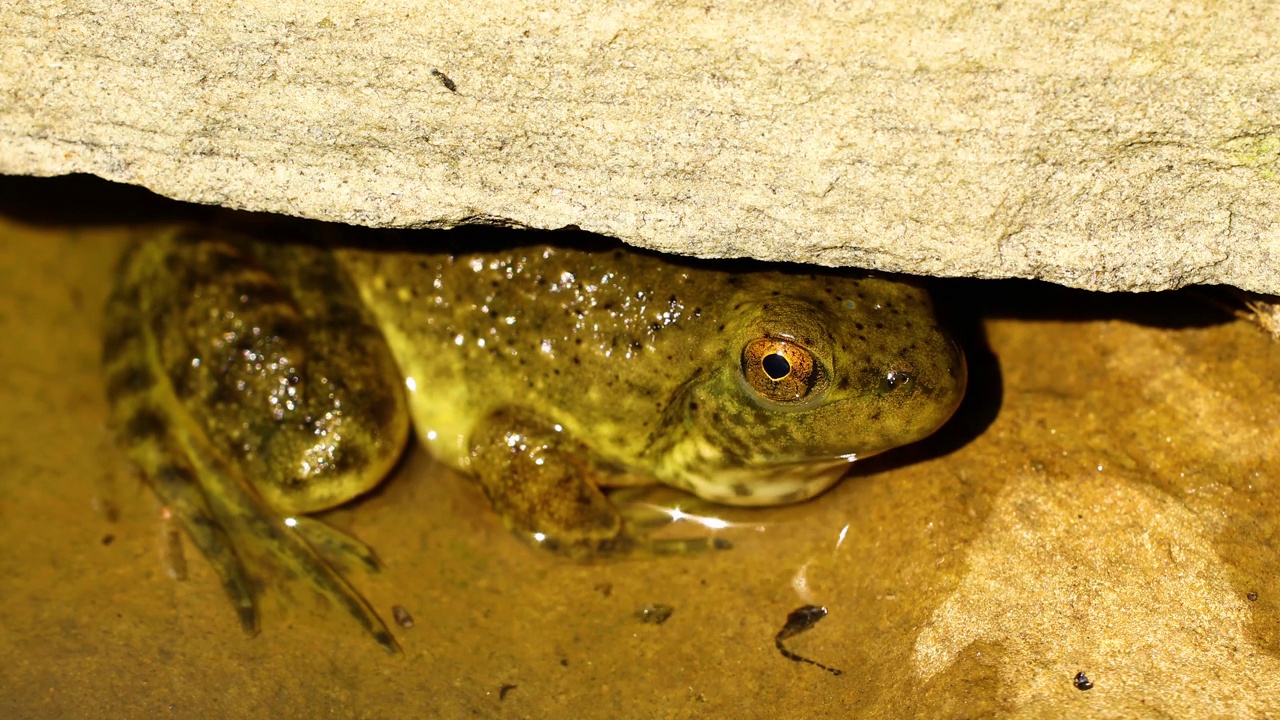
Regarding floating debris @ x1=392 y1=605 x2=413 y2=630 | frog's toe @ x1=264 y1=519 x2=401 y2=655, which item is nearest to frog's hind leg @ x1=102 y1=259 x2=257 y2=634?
frog's toe @ x1=264 y1=519 x2=401 y2=655

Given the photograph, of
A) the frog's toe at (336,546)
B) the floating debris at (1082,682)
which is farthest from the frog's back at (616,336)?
the floating debris at (1082,682)

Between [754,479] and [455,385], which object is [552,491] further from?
[754,479]

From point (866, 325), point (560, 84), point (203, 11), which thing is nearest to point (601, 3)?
point (560, 84)

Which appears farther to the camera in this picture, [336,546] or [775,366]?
[336,546]

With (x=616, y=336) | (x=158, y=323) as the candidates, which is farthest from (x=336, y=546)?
(x=616, y=336)

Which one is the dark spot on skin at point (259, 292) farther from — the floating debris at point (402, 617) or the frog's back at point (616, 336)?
the floating debris at point (402, 617)

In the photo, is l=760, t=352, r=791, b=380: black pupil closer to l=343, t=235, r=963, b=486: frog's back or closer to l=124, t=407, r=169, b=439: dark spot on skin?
l=343, t=235, r=963, b=486: frog's back
